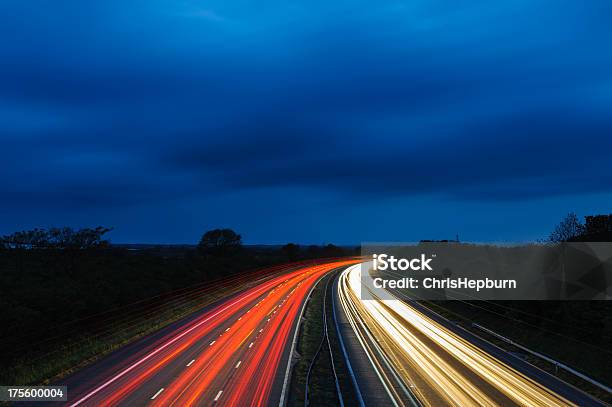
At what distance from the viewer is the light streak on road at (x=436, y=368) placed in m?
20.4

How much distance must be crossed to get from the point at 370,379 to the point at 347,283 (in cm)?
5246

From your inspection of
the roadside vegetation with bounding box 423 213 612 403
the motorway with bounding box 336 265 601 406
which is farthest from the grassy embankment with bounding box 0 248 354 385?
the roadside vegetation with bounding box 423 213 612 403

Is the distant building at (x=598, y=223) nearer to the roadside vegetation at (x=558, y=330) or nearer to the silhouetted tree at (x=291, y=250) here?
the roadside vegetation at (x=558, y=330)

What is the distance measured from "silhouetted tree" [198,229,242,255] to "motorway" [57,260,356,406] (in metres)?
113

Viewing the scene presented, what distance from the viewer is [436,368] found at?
2522cm

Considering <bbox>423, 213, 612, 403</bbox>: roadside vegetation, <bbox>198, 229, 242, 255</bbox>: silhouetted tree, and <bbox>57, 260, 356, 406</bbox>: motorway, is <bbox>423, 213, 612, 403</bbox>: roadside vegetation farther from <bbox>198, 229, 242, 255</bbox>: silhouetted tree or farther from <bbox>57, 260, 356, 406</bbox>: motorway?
<bbox>198, 229, 242, 255</bbox>: silhouetted tree

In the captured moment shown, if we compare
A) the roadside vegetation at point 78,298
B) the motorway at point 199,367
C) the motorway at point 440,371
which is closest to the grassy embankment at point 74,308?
the roadside vegetation at point 78,298

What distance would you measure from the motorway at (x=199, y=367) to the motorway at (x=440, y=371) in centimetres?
495

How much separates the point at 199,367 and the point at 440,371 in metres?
12.9

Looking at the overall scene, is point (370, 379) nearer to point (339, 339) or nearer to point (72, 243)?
point (339, 339)

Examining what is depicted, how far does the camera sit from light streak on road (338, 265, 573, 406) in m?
20.4

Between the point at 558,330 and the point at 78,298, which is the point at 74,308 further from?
the point at 558,330

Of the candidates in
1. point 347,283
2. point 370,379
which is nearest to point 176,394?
point 370,379

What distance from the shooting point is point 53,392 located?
21.8 metres
